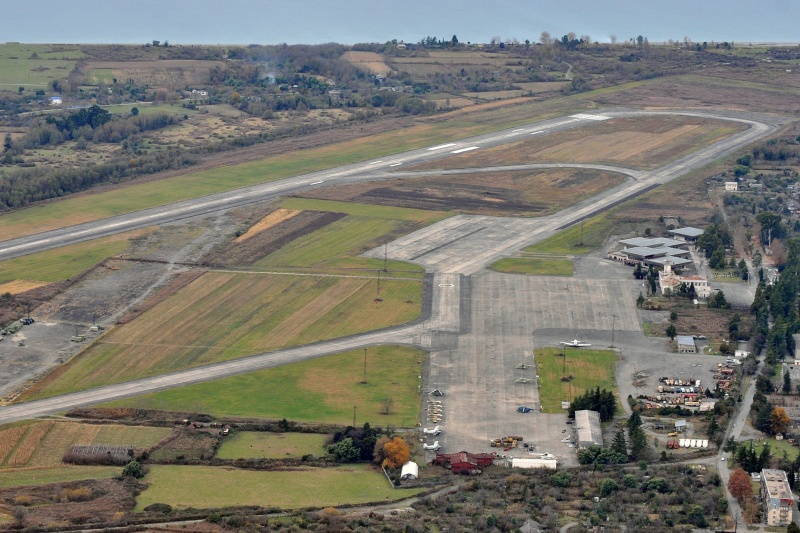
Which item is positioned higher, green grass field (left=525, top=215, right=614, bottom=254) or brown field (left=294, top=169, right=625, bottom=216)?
brown field (left=294, top=169, right=625, bottom=216)

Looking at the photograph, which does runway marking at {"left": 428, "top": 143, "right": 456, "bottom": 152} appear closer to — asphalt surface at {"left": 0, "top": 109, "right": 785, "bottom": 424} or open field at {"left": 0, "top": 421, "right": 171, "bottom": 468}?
asphalt surface at {"left": 0, "top": 109, "right": 785, "bottom": 424}

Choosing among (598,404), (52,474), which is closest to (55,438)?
(52,474)

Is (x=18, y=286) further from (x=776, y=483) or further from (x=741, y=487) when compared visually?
(x=776, y=483)

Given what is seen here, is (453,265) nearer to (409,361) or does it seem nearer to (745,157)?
(409,361)

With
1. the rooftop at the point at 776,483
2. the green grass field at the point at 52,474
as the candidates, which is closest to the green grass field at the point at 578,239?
the rooftop at the point at 776,483

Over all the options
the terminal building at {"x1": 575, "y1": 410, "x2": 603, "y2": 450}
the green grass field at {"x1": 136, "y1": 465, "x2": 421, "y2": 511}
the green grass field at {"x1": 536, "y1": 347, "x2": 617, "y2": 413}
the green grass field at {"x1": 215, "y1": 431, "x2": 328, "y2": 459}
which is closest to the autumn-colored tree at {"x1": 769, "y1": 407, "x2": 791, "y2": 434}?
the terminal building at {"x1": 575, "y1": 410, "x2": 603, "y2": 450}

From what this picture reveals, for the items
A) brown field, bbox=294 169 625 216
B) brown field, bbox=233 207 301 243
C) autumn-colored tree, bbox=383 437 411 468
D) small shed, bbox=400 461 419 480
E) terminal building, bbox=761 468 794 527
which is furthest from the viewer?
brown field, bbox=294 169 625 216
